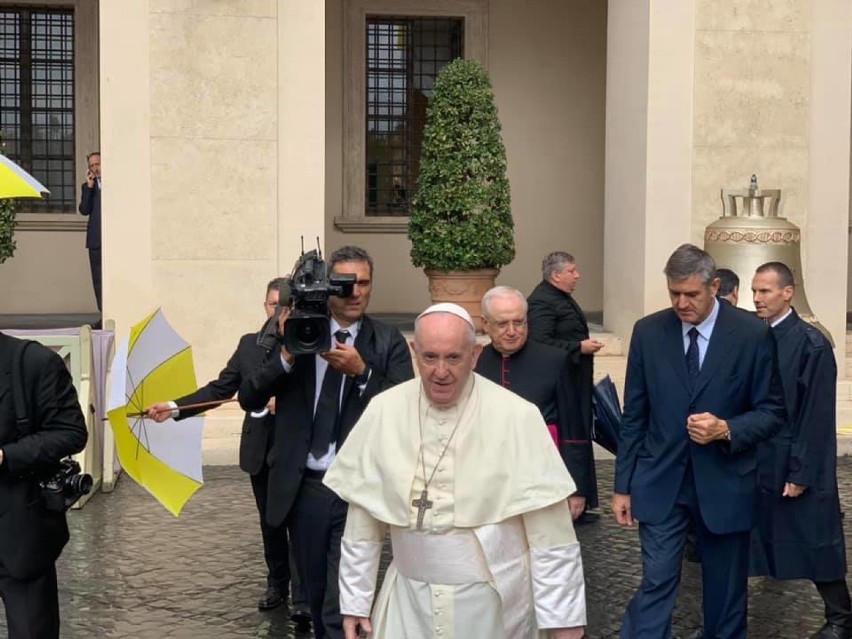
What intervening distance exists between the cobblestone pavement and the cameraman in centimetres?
175

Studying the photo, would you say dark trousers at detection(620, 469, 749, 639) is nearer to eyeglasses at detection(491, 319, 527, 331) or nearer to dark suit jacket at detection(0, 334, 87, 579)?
eyeglasses at detection(491, 319, 527, 331)

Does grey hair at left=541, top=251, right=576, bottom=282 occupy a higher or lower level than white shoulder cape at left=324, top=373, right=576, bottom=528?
higher

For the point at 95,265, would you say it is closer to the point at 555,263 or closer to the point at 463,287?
the point at 463,287

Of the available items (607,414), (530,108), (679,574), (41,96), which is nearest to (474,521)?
(679,574)

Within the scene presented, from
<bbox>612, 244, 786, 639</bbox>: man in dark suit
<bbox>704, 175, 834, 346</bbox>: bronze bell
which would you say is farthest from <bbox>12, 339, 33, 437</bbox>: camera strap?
<bbox>704, 175, 834, 346</bbox>: bronze bell

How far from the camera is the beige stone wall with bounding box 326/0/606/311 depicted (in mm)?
17203

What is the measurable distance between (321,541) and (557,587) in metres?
1.69

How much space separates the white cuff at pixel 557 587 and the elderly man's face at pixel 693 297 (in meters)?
2.05

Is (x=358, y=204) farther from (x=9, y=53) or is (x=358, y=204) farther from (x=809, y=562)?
(x=809, y=562)

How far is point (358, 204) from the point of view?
17.3m

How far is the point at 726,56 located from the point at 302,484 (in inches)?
317

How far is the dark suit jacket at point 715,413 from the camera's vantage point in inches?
229

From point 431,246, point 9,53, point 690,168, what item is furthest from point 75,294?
point 690,168

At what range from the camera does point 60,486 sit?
16.2 feet
